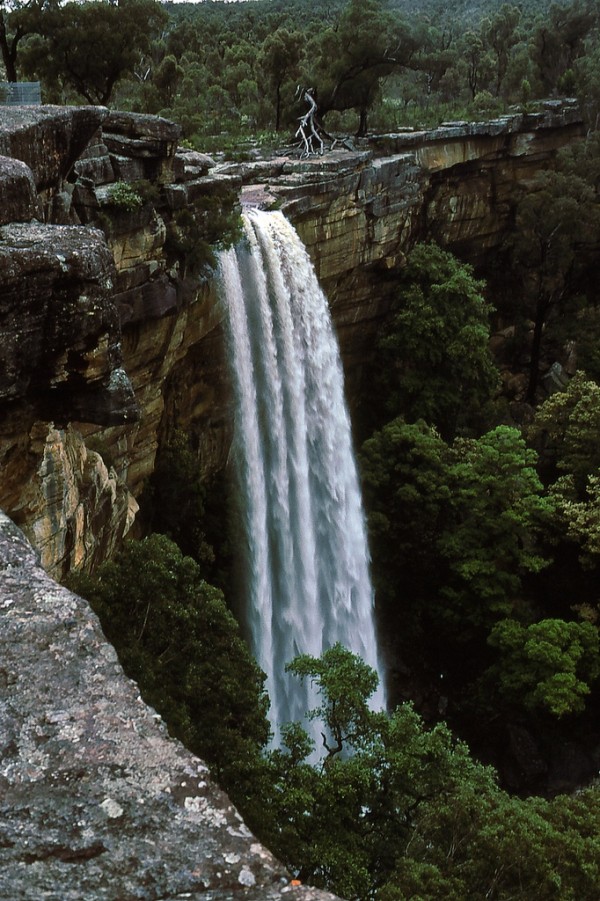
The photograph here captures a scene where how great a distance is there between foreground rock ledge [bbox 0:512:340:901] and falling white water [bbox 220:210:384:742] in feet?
51.2

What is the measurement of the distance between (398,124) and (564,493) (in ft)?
56.4

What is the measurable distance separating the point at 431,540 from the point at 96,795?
63.6ft

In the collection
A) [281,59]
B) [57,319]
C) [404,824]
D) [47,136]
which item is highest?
[281,59]

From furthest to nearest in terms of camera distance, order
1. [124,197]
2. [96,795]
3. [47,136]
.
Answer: [124,197], [47,136], [96,795]

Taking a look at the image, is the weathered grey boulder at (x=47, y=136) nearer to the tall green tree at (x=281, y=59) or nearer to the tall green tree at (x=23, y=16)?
the tall green tree at (x=23, y=16)

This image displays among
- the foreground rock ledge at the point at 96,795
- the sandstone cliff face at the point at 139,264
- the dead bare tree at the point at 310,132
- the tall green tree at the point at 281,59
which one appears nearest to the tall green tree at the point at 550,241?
the sandstone cliff face at the point at 139,264

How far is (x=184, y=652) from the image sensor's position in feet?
37.5

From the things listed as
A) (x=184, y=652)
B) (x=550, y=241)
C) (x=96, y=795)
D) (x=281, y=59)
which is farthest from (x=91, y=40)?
(x=96, y=795)

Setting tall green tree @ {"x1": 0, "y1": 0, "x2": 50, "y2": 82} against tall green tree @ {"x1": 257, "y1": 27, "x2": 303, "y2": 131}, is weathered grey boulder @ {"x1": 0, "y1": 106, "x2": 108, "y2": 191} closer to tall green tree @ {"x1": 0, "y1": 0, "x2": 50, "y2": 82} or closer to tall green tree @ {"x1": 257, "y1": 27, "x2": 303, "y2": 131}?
tall green tree @ {"x1": 0, "y1": 0, "x2": 50, "y2": 82}

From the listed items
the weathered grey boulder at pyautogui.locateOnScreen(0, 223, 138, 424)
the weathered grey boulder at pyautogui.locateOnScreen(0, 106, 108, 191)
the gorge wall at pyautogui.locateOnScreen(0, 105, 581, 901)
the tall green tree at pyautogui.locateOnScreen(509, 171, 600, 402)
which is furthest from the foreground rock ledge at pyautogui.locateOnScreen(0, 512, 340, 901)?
the tall green tree at pyautogui.locateOnScreen(509, 171, 600, 402)

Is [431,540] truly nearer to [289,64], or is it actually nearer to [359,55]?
[359,55]

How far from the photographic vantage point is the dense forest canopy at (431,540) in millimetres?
10547

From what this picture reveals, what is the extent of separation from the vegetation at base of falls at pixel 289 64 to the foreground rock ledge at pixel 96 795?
78.0 ft

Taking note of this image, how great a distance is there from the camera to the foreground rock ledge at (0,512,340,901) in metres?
3.02
